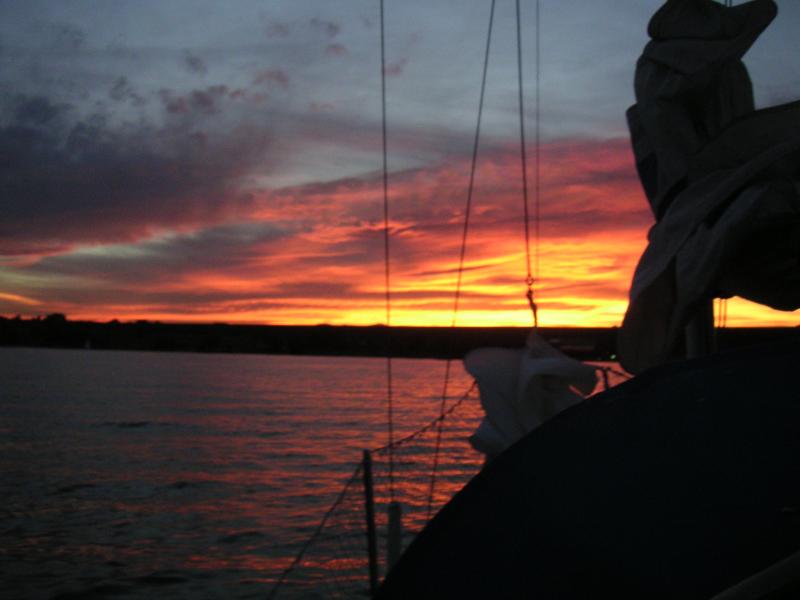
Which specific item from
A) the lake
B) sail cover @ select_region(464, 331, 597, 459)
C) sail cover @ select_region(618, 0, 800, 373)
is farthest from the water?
sail cover @ select_region(618, 0, 800, 373)

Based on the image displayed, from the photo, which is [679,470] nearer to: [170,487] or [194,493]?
[194,493]

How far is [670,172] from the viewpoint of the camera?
402 centimetres

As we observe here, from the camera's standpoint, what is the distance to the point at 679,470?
2.17 metres

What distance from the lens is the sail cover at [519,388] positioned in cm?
490

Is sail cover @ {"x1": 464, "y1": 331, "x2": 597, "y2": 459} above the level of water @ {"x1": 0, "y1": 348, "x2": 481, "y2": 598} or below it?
above

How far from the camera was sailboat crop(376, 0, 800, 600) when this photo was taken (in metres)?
2.03

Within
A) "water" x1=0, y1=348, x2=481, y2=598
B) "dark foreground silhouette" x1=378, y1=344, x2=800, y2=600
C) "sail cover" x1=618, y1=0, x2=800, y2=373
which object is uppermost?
"sail cover" x1=618, y1=0, x2=800, y2=373

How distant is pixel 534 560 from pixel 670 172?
2.35 metres

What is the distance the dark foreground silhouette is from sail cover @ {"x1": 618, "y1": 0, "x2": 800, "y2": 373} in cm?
100

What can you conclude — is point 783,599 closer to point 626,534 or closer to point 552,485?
point 626,534

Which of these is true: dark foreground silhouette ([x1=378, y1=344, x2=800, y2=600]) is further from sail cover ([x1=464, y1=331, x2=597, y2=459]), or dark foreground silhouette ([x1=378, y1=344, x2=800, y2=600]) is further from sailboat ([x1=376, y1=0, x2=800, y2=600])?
sail cover ([x1=464, y1=331, x2=597, y2=459])

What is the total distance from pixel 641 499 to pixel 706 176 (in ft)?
5.96

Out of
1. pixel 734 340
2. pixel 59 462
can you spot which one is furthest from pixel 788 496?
pixel 59 462

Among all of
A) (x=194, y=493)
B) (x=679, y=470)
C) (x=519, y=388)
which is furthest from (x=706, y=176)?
(x=194, y=493)
